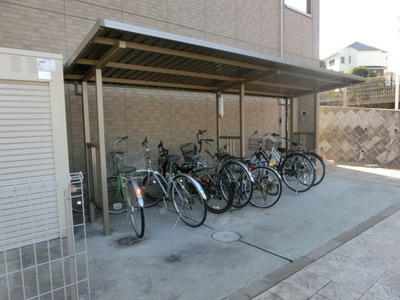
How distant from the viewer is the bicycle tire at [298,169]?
17.6 feet

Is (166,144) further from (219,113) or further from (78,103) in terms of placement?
(78,103)

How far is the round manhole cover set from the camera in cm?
339

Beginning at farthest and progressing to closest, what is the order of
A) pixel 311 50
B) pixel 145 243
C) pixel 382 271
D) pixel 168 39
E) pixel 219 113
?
pixel 311 50
pixel 219 113
pixel 145 243
pixel 168 39
pixel 382 271

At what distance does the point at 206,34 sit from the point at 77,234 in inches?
210

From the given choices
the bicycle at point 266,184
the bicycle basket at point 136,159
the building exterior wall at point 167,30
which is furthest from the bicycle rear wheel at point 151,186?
the bicycle at point 266,184

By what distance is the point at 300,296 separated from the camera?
2.27 metres

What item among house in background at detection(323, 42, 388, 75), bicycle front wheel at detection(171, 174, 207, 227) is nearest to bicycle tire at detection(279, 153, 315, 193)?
bicycle front wheel at detection(171, 174, 207, 227)

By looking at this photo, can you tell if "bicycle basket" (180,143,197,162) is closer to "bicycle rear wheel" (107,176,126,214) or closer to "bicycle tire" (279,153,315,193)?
"bicycle rear wheel" (107,176,126,214)

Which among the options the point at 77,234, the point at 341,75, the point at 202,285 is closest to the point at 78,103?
the point at 77,234

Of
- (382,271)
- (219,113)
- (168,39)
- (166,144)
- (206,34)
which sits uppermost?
(206,34)

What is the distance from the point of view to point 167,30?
6109mm

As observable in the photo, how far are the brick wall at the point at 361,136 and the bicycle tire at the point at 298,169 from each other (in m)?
4.18

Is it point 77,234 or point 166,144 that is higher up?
point 166,144

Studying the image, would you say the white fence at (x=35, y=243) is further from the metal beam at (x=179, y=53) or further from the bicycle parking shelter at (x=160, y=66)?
the metal beam at (x=179, y=53)
